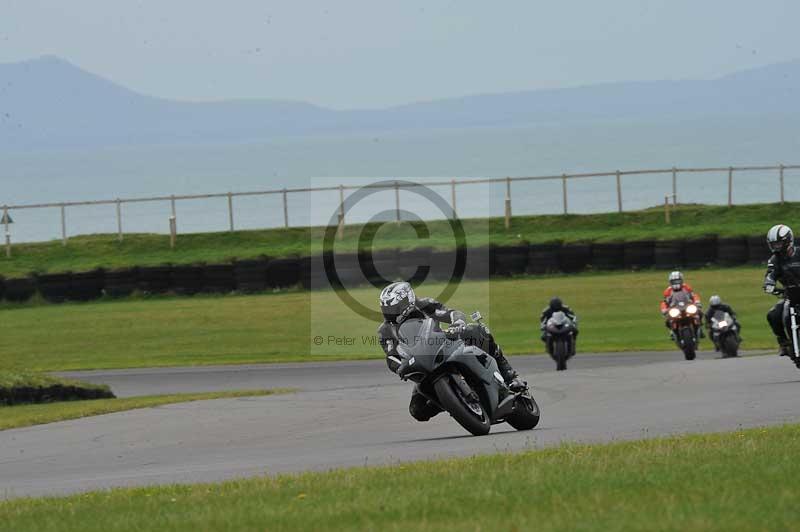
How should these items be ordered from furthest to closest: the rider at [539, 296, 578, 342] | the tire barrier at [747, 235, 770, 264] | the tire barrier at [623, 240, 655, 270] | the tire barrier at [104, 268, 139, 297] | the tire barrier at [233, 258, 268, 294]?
the tire barrier at [104, 268, 139, 297] → the tire barrier at [233, 258, 268, 294] → the tire barrier at [623, 240, 655, 270] → the tire barrier at [747, 235, 770, 264] → the rider at [539, 296, 578, 342]

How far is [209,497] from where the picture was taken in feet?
31.3

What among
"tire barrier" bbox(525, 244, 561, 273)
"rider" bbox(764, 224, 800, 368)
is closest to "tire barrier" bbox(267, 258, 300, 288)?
"tire barrier" bbox(525, 244, 561, 273)

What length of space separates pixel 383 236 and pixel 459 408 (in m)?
34.4

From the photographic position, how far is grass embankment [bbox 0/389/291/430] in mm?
18345

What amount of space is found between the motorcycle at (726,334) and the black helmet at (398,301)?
12719 millimetres

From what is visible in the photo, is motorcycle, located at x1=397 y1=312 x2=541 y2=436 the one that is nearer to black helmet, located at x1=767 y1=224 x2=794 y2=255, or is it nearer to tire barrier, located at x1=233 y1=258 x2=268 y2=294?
black helmet, located at x1=767 y1=224 x2=794 y2=255

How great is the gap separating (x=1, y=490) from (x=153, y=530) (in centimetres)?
392

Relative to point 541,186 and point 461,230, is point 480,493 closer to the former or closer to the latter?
point 461,230

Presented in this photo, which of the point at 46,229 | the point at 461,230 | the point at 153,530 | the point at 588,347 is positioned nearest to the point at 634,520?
the point at 153,530

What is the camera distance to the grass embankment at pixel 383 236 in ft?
148

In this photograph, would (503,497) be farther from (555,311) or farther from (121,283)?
(121,283)

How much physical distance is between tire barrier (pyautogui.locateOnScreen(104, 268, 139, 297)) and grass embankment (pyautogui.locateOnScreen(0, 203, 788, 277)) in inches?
148

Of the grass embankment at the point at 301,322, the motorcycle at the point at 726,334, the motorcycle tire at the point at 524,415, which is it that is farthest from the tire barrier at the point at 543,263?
the motorcycle tire at the point at 524,415

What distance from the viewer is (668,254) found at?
38.9 metres
